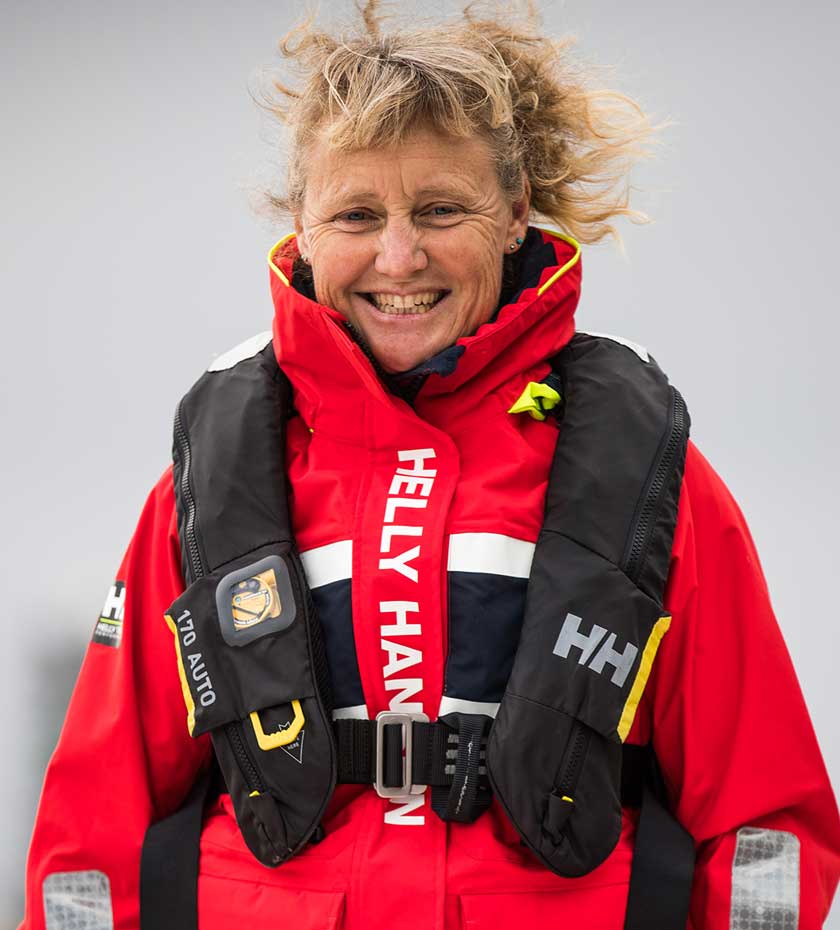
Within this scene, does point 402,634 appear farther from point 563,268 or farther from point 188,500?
point 563,268

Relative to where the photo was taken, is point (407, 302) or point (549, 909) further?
point (407, 302)

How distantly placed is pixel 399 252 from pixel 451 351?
0.13m

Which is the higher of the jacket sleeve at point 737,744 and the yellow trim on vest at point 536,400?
the yellow trim on vest at point 536,400

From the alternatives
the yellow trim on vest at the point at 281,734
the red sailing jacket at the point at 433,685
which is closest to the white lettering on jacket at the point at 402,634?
the red sailing jacket at the point at 433,685

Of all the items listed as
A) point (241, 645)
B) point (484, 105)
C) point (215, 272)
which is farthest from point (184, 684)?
point (215, 272)

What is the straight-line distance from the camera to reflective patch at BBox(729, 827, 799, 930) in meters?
1.42

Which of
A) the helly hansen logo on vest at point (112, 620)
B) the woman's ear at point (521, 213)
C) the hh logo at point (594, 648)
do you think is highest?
the woman's ear at point (521, 213)

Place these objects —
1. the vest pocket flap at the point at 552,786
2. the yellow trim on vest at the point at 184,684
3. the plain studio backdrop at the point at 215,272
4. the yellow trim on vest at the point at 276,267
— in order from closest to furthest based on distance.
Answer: the vest pocket flap at the point at 552,786
the yellow trim on vest at the point at 184,684
the yellow trim on vest at the point at 276,267
the plain studio backdrop at the point at 215,272

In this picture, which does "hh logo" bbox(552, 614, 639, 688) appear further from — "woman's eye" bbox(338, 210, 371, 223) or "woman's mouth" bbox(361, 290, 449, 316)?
"woman's eye" bbox(338, 210, 371, 223)

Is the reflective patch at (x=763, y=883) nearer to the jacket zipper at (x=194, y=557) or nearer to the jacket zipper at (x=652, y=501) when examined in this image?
the jacket zipper at (x=652, y=501)

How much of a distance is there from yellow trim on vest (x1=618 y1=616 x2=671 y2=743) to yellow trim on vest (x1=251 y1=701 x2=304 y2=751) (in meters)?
0.35

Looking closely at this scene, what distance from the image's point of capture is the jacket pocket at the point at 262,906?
1358 millimetres

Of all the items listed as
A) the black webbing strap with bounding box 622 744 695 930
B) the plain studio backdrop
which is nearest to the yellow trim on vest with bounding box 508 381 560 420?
the black webbing strap with bounding box 622 744 695 930

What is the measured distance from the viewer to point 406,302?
1.50 meters
